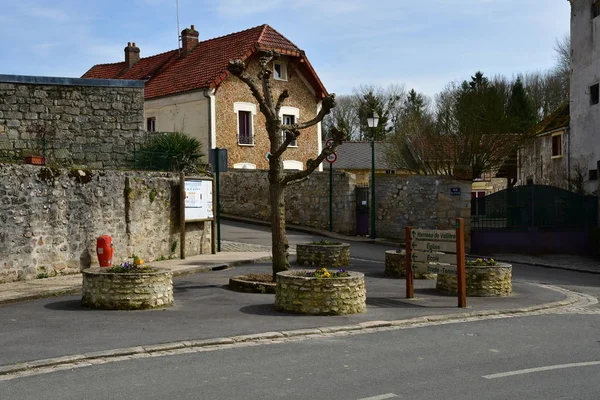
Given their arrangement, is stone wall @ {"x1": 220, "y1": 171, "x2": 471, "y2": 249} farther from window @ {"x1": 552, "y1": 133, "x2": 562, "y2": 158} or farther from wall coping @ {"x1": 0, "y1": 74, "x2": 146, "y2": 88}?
wall coping @ {"x1": 0, "y1": 74, "x2": 146, "y2": 88}

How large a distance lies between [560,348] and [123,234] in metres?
10.7

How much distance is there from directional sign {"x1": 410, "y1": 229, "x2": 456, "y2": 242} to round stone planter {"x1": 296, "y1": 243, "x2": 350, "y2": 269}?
5412 millimetres

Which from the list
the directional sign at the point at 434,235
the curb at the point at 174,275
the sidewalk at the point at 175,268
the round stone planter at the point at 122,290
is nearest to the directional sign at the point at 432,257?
the directional sign at the point at 434,235

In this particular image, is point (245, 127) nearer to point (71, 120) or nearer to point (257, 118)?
point (257, 118)

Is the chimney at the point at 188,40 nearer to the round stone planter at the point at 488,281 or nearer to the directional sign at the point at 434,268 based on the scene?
the round stone planter at the point at 488,281

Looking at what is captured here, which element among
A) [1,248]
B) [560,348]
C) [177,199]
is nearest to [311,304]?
[560,348]

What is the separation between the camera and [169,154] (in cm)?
1927

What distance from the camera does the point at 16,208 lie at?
551 inches

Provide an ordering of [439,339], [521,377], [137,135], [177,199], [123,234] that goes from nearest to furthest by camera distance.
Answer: [521,377] → [439,339] → [123,234] → [177,199] → [137,135]

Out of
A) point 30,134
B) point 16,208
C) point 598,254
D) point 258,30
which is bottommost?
point 598,254

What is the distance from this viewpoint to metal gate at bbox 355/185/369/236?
28.1 meters

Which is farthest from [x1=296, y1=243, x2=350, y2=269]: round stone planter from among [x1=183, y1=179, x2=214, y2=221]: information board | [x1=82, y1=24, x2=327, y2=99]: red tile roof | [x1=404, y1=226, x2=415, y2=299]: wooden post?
[x1=82, y1=24, x2=327, y2=99]: red tile roof

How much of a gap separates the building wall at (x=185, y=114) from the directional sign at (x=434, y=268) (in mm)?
22712

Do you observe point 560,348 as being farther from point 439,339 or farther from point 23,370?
point 23,370
